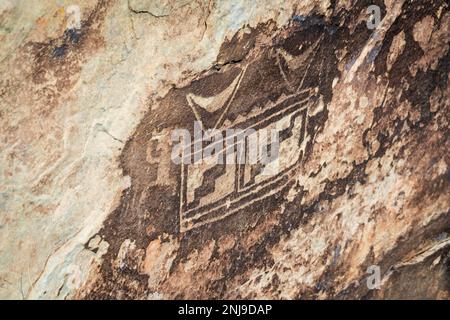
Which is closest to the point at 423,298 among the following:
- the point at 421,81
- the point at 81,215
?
the point at 421,81

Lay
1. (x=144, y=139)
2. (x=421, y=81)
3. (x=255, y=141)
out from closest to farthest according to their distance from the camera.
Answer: (x=144, y=139) < (x=255, y=141) < (x=421, y=81)

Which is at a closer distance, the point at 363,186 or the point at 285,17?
the point at 285,17

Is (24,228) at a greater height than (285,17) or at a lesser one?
lesser

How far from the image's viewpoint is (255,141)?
1.49 meters

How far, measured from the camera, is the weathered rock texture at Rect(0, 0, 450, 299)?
123 cm

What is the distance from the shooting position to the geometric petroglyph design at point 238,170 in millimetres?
1411

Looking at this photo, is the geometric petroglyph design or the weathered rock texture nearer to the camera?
the weathered rock texture

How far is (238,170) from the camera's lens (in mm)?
1491

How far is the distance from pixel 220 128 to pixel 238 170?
121mm

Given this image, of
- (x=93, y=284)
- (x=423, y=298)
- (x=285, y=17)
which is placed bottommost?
(x=93, y=284)

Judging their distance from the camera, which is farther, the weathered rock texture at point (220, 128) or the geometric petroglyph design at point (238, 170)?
the geometric petroglyph design at point (238, 170)

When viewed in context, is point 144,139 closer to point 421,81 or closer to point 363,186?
point 363,186

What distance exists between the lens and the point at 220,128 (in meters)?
1.42

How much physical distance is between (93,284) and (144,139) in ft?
1.00
